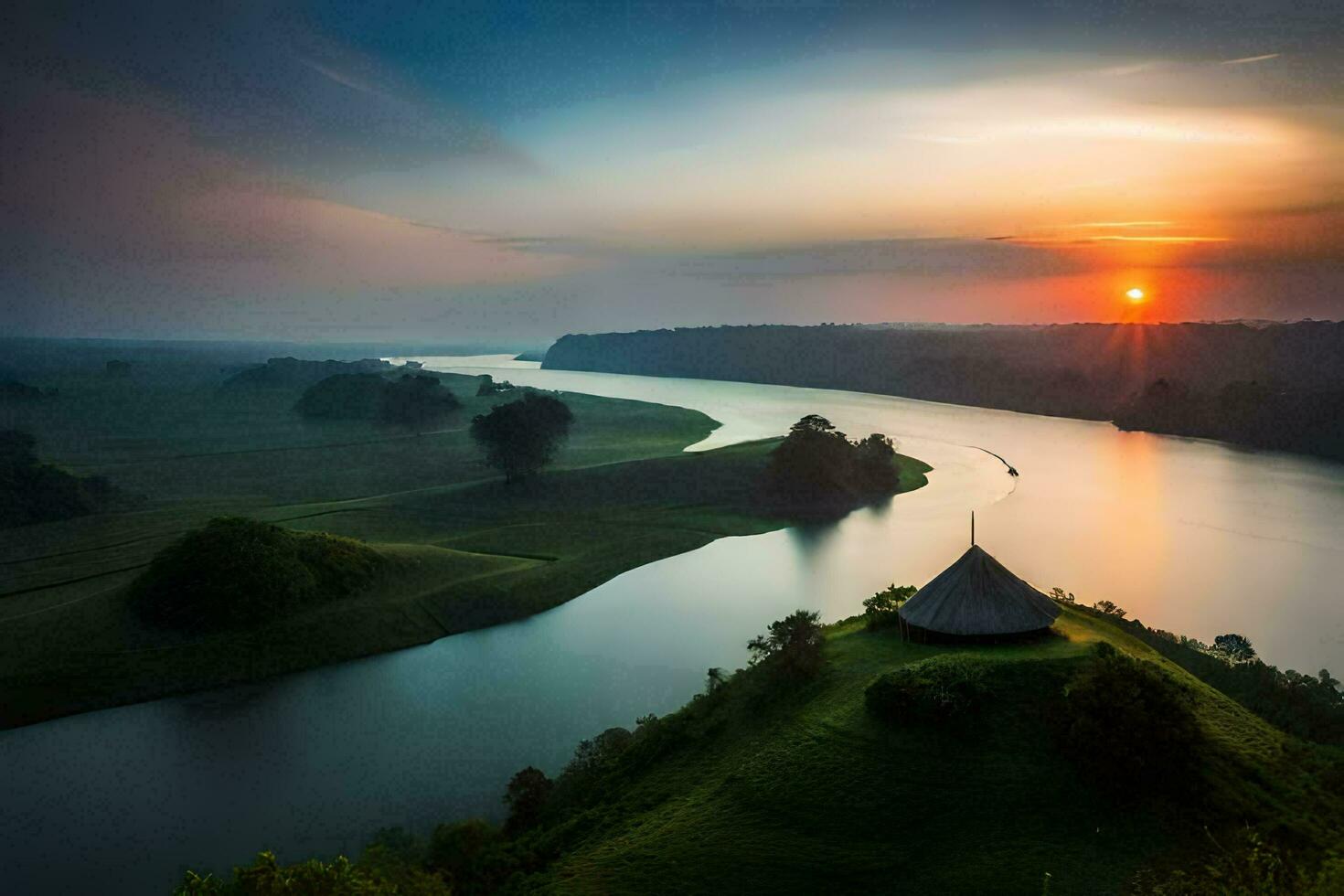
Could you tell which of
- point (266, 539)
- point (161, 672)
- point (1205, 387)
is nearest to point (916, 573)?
point (266, 539)

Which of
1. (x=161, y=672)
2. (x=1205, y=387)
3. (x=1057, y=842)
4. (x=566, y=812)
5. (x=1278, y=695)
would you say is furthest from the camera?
(x=1205, y=387)

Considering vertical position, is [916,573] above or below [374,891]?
below

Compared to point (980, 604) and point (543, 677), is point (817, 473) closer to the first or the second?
point (543, 677)

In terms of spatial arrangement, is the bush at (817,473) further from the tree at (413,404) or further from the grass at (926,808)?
the tree at (413,404)

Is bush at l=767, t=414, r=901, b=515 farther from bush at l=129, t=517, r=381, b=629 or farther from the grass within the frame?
the grass

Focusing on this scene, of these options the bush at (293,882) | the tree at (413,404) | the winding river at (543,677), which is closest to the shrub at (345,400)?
the tree at (413,404)

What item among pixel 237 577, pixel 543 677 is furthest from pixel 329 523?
pixel 543 677

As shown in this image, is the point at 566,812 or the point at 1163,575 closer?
the point at 566,812

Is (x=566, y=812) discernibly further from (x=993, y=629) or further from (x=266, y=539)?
(x=266, y=539)
